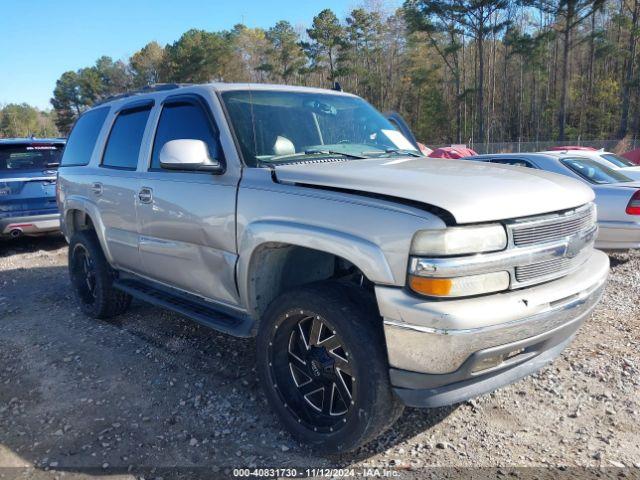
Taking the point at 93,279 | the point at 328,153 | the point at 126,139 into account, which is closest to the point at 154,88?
the point at 126,139

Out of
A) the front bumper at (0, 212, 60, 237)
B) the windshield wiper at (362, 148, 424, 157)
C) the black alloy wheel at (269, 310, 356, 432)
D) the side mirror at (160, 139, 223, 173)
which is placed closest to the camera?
the black alloy wheel at (269, 310, 356, 432)

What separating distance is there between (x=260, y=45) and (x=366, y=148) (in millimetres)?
55950

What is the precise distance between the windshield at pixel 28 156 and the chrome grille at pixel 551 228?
8010mm

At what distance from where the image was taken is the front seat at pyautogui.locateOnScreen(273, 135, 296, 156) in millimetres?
3289

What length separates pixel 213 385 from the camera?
3590 mm

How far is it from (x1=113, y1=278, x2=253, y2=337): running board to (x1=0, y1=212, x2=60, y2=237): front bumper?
163 inches

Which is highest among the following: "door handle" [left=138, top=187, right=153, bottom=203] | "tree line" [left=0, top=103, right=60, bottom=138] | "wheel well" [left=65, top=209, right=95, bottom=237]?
"tree line" [left=0, top=103, right=60, bottom=138]

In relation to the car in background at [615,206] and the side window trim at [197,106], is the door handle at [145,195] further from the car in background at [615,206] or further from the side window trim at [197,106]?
the car in background at [615,206]

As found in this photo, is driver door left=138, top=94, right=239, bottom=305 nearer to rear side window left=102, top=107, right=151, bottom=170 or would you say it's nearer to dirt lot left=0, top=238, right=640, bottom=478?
rear side window left=102, top=107, right=151, bottom=170

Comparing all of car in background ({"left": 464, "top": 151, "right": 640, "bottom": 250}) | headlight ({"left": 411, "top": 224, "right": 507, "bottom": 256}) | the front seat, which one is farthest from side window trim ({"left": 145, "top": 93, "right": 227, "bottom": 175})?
car in background ({"left": 464, "top": 151, "right": 640, "bottom": 250})

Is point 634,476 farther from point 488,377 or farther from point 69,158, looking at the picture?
point 69,158

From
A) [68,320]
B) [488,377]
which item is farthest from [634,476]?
[68,320]

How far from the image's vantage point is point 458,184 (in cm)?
253

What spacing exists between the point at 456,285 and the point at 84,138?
444cm
